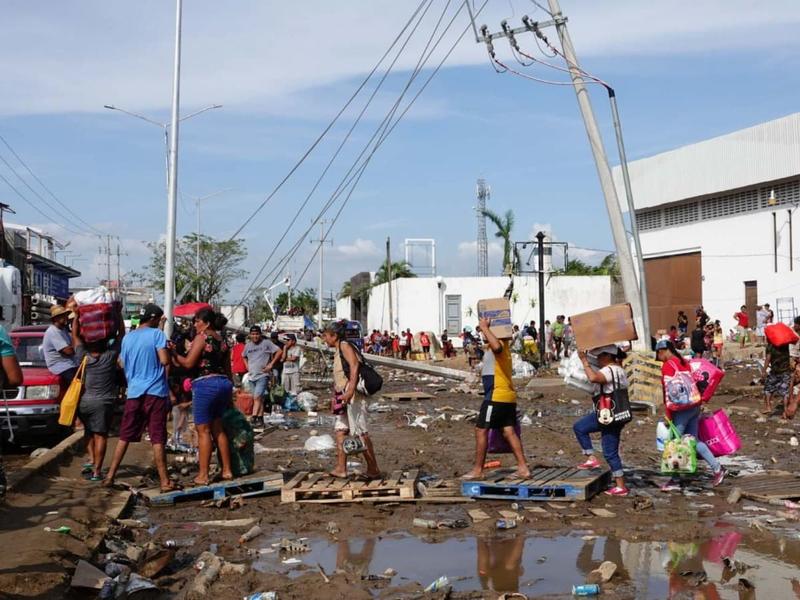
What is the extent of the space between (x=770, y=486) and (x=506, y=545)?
348 centimetres

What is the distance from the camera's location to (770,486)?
9453 mm

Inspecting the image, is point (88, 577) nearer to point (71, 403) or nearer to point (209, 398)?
point (209, 398)

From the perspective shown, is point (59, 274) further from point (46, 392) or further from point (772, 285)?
point (46, 392)

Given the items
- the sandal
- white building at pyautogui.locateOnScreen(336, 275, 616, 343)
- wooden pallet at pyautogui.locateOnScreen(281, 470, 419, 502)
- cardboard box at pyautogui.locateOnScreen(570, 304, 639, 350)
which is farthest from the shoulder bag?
white building at pyautogui.locateOnScreen(336, 275, 616, 343)

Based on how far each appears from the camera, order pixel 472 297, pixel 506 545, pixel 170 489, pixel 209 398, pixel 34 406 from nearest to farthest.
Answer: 1. pixel 506 545
2. pixel 170 489
3. pixel 209 398
4. pixel 34 406
5. pixel 472 297

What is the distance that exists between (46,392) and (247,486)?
17.6ft

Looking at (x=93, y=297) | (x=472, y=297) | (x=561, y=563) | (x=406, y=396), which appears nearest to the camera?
(x=561, y=563)

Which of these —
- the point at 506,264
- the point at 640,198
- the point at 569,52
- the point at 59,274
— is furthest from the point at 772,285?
the point at 59,274

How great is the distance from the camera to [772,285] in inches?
1319

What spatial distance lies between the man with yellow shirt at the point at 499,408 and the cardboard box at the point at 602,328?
715 mm

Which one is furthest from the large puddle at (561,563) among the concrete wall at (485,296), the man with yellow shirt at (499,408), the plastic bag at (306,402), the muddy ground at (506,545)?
the concrete wall at (485,296)

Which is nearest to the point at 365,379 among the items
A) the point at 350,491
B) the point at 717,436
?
the point at 350,491

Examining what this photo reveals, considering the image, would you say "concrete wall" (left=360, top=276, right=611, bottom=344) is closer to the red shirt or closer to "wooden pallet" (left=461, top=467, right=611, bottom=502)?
the red shirt

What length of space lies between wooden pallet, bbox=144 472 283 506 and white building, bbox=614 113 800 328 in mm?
26825
